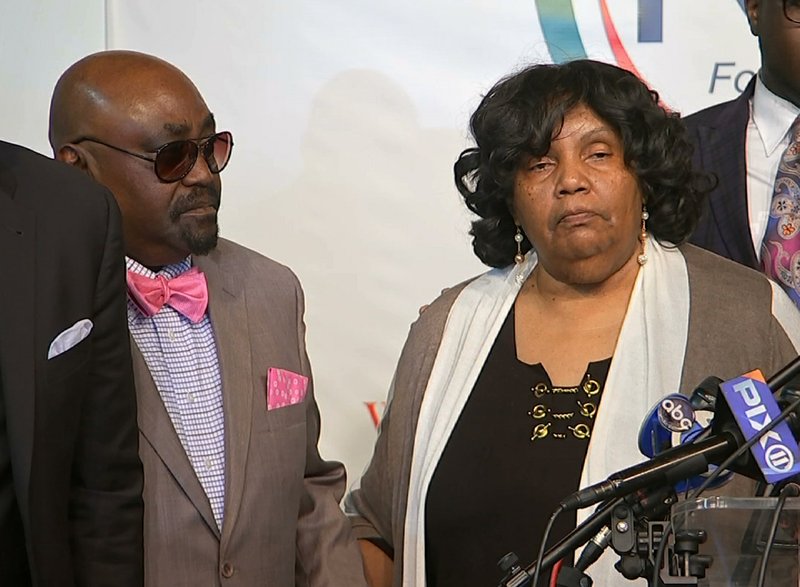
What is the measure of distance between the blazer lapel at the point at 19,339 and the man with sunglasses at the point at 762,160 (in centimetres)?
155

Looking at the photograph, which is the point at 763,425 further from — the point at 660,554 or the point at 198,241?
the point at 198,241

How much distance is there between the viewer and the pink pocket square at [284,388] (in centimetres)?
253

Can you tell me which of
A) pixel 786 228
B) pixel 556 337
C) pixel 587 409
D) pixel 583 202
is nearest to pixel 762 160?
pixel 786 228

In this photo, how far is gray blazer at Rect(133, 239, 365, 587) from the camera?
237 centimetres

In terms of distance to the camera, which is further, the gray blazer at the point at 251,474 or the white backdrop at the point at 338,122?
the white backdrop at the point at 338,122

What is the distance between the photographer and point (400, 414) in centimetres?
281

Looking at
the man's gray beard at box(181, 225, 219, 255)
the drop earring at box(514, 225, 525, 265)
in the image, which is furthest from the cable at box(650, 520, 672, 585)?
the drop earring at box(514, 225, 525, 265)

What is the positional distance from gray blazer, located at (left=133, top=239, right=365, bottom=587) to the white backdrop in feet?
2.76

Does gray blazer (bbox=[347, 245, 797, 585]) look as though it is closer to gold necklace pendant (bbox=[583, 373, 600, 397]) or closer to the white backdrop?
gold necklace pendant (bbox=[583, 373, 600, 397])

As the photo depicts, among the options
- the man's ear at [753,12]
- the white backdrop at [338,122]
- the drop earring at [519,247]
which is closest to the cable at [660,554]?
the drop earring at [519,247]

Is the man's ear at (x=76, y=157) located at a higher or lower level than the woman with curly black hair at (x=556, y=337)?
higher

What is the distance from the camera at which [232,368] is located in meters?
2.49

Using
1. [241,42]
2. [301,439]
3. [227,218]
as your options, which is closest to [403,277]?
[227,218]

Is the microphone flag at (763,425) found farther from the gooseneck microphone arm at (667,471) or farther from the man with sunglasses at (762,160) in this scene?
the man with sunglasses at (762,160)
